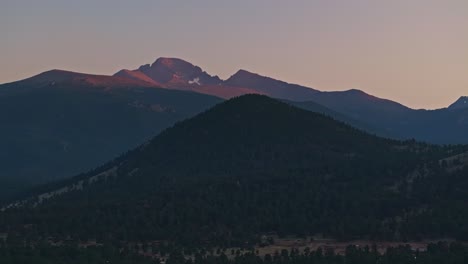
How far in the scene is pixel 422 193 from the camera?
7357 inches

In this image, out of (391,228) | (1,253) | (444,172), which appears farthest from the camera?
(444,172)

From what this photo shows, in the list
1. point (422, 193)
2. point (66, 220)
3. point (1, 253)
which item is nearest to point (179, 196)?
point (66, 220)

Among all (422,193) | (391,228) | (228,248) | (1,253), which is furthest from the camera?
(422,193)

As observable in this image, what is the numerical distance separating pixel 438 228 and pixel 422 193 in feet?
78.0

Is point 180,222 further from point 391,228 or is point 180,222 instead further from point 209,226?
point 391,228

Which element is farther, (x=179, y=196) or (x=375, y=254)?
(x=179, y=196)

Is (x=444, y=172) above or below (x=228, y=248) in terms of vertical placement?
above

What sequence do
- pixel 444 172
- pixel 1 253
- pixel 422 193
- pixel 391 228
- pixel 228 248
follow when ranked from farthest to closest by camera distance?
pixel 444 172 < pixel 422 193 < pixel 391 228 < pixel 228 248 < pixel 1 253

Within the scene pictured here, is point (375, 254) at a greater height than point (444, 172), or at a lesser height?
lesser

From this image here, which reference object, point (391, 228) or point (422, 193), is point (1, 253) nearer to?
point (391, 228)

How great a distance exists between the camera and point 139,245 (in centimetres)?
15900

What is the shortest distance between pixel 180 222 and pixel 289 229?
74.3 ft

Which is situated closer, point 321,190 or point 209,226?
point 209,226

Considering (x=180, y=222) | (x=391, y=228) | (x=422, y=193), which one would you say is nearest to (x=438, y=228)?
(x=391, y=228)
